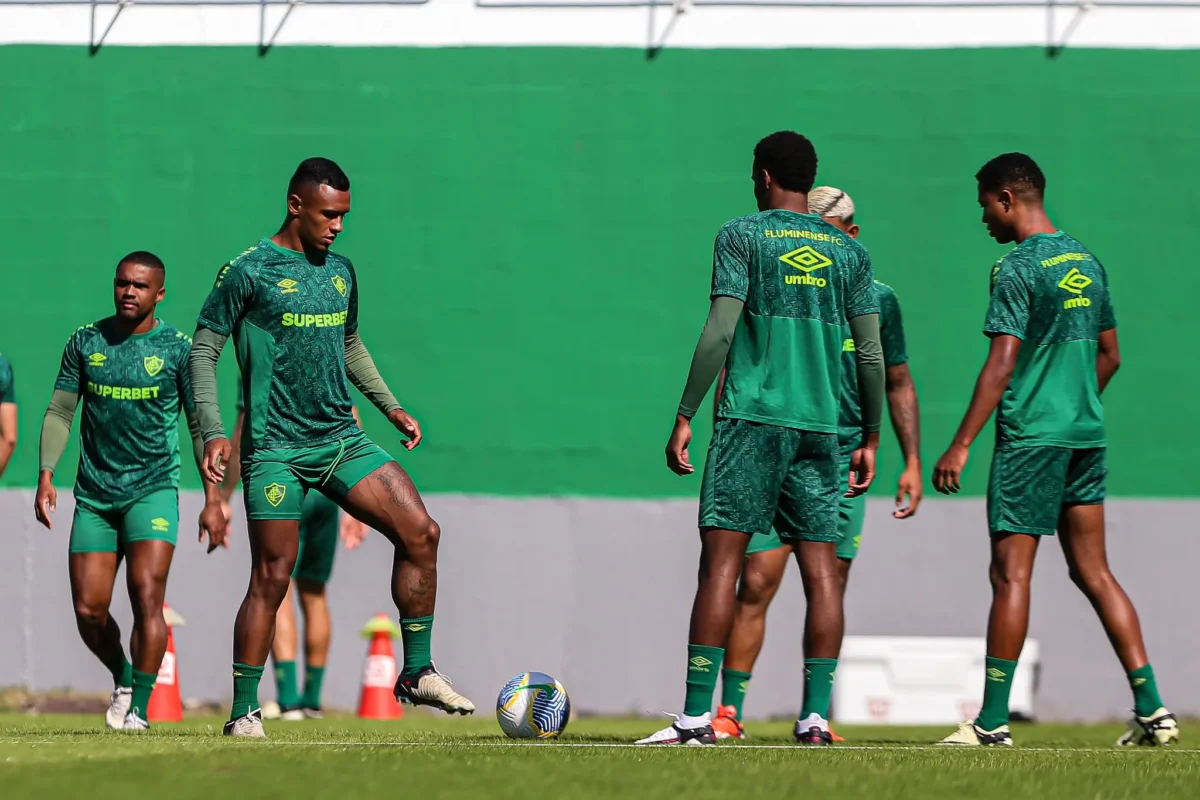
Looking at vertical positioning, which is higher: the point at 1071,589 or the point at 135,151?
the point at 135,151

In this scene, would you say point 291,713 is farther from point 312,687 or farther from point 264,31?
point 264,31

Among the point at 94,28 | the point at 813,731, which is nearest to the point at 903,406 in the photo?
the point at 813,731

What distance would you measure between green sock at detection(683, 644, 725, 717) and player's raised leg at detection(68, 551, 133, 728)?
10.7 feet

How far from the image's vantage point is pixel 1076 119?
1248 centimetres

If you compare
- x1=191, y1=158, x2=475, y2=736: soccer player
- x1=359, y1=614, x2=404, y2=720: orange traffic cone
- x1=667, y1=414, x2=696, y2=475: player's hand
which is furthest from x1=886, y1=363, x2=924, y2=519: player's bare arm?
x1=359, y1=614, x2=404, y2=720: orange traffic cone

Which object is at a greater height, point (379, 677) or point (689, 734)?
point (689, 734)

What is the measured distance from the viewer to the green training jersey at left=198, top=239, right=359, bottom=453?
709 centimetres

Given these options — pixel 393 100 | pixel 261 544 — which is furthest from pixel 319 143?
pixel 261 544

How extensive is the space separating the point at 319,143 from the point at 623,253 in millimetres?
2296

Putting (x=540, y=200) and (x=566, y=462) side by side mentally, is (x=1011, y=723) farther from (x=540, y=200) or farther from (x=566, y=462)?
(x=540, y=200)

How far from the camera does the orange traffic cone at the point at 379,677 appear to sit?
11.2 metres

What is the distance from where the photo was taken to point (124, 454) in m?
8.50

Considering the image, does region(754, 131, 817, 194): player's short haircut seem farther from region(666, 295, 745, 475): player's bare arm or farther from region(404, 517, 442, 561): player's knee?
region(404, 517, 442, 561): player's knee

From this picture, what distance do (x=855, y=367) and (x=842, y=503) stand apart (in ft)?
2.14
